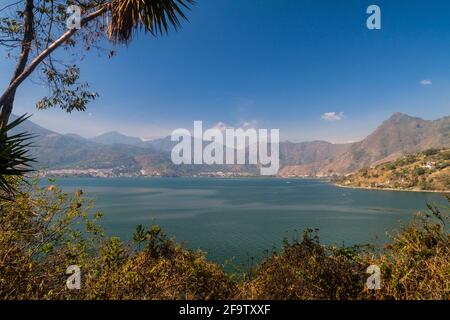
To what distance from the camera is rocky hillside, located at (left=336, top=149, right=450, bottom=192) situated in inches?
4352

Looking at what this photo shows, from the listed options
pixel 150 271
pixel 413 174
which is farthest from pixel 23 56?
pixel 413 174

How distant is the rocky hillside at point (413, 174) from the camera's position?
363 feet

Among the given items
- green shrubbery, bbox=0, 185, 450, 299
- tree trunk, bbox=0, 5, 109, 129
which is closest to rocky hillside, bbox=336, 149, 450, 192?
green shrubbery, bbox=0, 185, 450, 299

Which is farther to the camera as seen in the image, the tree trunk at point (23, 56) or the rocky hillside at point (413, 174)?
the rocky hillside at point (413, 174)

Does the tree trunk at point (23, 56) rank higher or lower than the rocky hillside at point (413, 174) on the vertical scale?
higher

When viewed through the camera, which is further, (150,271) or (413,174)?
(413,174)

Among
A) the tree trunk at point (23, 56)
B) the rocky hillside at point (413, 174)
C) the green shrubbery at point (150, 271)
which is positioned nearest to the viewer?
the green shrubbery at point (150, 271)

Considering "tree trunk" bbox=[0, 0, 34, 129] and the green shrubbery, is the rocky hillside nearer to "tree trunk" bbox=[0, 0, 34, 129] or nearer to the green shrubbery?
the green shrubbery

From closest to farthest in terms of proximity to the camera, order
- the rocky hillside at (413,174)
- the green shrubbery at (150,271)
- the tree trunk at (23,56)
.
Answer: the green shrubbery at (150,271) < the tree trunk at (23,56) < the rocky hillside at (413,174)

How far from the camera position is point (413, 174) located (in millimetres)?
→ 123812

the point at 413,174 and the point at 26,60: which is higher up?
the point at 26,60

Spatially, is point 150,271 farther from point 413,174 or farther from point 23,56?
point 413,174

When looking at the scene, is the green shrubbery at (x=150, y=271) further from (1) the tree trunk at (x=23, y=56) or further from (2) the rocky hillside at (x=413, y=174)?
(2) the rocky hillside at (x=413, y=174)

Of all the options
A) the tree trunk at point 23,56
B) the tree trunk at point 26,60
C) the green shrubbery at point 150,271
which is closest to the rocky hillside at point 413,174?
the green shrubbery at point 150,271
